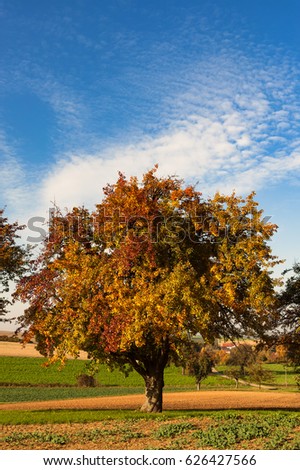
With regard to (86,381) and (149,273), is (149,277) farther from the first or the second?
(86,381)

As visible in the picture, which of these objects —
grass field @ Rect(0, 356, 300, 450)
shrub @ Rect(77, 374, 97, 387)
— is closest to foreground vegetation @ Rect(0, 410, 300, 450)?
grass field @ Rect(0, 356, 300, 450)

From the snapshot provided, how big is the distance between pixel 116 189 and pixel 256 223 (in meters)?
8.42

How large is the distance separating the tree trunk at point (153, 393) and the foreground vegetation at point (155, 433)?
727cm

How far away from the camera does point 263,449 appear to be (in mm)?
15969

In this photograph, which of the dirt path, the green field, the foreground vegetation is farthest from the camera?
the green field

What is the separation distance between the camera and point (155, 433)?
19078mm

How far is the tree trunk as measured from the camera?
31.5 metres

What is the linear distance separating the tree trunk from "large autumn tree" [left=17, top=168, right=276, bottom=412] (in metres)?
0.06

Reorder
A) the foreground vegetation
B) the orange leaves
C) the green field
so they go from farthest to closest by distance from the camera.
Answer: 1. the green field
2. the orange leaves
3. the foreground vegetation

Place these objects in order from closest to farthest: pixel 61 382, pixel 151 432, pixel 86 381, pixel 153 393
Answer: pixel 151 432, pixel 153 393, pixel 86 381, pixel 61 382

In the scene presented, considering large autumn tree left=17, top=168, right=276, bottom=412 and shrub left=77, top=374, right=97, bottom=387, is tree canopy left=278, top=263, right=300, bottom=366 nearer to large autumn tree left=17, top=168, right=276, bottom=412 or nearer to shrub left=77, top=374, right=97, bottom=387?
large autumn tree left=17, top=168, right=276, bottom=412

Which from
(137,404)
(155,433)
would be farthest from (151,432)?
(137,404)

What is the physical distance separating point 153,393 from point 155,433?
42.5ft

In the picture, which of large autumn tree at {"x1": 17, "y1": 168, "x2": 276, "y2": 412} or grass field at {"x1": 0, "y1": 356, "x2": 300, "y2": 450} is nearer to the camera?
grass field at {"x1": 0, "y1": 356, "x2": 300, "y2": 450}
